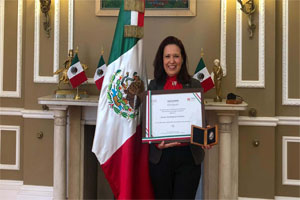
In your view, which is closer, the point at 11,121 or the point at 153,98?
the point at 153,98

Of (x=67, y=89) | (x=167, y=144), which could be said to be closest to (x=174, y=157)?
(x=167, y=144)

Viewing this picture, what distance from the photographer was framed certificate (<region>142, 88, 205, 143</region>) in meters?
2.09

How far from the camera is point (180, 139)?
6.74 feet

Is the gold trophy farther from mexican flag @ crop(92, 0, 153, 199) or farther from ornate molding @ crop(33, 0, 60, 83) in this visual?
mexican flag @ crop(92, 0, 153, 199)

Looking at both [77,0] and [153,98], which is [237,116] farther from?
[77,0]

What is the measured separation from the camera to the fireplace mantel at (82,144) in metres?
2.84

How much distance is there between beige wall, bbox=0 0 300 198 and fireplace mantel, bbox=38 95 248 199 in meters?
0.19

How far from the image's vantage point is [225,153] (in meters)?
2.85

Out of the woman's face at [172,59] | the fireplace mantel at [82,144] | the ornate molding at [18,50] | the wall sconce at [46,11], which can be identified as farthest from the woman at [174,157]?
the ornate molding at [18,50]

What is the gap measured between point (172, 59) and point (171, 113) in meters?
0.36

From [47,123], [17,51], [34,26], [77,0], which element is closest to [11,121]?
[47,123]

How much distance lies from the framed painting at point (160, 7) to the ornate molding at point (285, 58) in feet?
2.91

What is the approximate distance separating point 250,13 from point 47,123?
2.27 m

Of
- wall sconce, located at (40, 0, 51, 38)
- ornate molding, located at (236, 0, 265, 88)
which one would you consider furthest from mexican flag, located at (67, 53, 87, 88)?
ornate molding, located at (236, 0, 265, 88)
